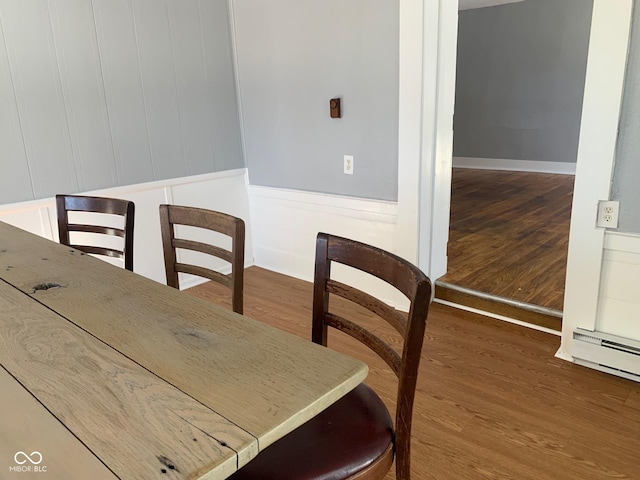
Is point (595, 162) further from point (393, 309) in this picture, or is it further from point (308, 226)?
point (308, 226)

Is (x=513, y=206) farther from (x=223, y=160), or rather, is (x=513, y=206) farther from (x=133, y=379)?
(x=133, y=379)

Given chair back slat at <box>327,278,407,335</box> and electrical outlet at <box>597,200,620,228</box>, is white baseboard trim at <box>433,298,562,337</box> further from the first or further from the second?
chair back slat at <box>327,278,407,335</box>

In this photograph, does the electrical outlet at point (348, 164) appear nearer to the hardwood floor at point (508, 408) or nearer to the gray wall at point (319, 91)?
the gray wall at point (319, 91)

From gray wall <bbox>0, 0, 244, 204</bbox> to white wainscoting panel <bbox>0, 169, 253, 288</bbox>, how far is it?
57 mm

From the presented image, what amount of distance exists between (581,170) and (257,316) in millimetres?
1873

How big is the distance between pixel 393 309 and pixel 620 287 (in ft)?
4.75

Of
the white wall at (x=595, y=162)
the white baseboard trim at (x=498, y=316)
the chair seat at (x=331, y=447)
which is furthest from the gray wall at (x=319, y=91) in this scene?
the chair seat at (x=331, y=447)

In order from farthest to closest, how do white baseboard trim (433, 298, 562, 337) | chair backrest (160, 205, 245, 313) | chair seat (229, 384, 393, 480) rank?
white baseboard trim (433, 298, 562, 337)
chair backrest (160, 205, 245, 313)
chair seat (229, 384, 393, 480)

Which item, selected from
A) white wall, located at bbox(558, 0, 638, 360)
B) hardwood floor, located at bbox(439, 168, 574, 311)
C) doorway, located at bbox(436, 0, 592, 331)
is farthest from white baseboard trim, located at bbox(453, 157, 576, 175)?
white wall, located at bbox(558, 0, 638, 360)

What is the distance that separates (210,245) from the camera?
153 cm

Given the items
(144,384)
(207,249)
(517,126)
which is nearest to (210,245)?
(207,249)

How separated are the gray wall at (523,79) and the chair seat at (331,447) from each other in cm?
641

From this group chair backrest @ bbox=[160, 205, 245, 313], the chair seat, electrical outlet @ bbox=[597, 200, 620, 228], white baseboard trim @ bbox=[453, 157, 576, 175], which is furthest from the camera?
white baseboard trim @ bbox=[453, 157, 576, 175]

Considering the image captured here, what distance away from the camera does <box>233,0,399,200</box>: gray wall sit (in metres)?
2.66
